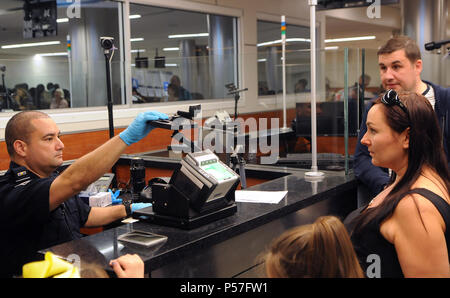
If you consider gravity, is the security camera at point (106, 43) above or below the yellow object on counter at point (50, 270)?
above

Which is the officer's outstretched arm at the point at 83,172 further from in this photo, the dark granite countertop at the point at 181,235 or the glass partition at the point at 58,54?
the glass partition at the point at 58,54

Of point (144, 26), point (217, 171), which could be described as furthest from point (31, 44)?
point (217, 171)

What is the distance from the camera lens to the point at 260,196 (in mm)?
2281

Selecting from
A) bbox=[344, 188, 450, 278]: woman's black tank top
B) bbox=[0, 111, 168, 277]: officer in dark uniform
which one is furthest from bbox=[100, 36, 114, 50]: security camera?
bbox=[344, 188, 450, 278]: woman's black tank top

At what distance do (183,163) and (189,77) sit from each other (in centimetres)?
407

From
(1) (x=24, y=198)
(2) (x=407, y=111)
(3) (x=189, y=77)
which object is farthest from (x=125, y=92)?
(2) (x=407, y=111)

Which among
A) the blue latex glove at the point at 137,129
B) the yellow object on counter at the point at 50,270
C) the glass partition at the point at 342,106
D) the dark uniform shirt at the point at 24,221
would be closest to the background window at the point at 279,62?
the glass partition at the point at 342,106

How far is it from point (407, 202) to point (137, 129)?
40.0 inches

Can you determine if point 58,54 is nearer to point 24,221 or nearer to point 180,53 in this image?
point 180,53

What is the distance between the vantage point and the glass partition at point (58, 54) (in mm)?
3965
